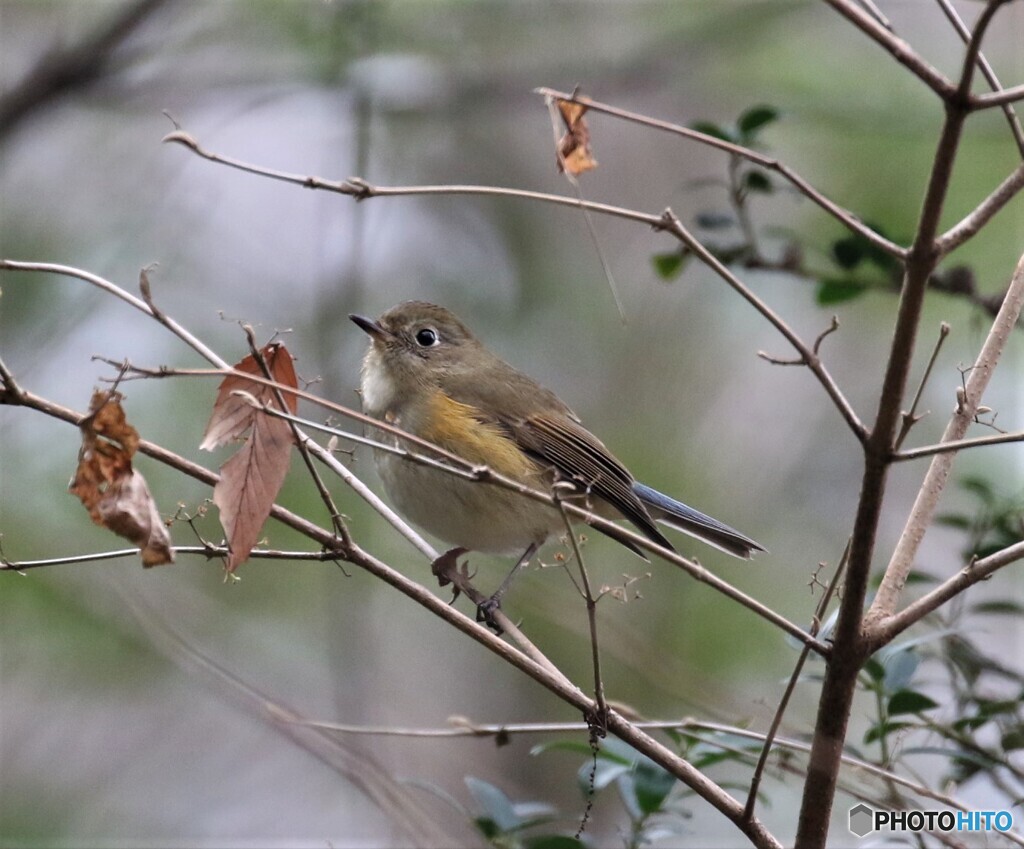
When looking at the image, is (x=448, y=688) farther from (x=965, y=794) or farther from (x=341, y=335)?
(x=965, y=794)

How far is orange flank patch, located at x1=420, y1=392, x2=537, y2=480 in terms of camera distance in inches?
136

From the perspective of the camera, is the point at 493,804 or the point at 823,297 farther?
the point at 823,297

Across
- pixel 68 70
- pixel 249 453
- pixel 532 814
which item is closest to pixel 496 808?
pixel 532 814

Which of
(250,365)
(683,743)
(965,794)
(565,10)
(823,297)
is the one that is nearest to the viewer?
(250,365)

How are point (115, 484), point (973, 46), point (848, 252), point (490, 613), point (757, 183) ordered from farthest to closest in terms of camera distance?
1. point (757, 183)
2. point (848, 252)
3. point (490, 613)
4. point (115, 484)
5. point (973, 46)

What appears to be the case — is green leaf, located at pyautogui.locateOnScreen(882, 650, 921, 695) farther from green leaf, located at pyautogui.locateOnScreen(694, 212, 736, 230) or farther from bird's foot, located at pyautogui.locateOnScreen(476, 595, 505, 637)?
green leaf, located at pyautogui.locateOnScreen(694, 212, 736, 230)

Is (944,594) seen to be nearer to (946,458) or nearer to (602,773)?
(946,458)

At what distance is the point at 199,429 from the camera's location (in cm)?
516

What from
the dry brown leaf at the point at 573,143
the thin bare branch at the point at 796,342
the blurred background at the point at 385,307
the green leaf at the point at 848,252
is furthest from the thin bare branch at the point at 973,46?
the blurred background at the point at 385,307

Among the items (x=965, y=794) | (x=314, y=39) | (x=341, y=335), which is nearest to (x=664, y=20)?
(x=314, y=39)

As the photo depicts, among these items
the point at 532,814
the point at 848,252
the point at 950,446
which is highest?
the point at 848,252

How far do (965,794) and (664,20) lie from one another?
4932mm

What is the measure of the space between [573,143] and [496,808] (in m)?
1.25

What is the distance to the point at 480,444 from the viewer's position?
3490 millimetres
